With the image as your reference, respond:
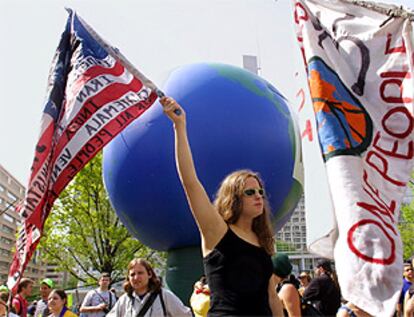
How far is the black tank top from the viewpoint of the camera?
227 cm

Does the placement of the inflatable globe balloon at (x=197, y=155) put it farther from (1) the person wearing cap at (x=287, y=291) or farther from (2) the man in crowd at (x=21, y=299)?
(1) the person wearing cap at (x=287, y=291)

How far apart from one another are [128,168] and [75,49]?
7.08 feet

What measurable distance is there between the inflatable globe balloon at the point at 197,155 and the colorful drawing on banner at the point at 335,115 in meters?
3.04

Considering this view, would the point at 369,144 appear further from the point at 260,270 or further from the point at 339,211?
the point at 260,270

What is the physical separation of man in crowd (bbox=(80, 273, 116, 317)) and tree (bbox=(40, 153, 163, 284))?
1106 centimetres

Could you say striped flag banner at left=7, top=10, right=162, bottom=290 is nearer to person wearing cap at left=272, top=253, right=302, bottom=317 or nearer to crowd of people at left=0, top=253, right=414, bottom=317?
crowd of people at left=0, top=253, right=414, bottom=317

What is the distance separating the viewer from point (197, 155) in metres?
6.25

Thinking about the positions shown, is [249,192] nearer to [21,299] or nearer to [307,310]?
[307,310]

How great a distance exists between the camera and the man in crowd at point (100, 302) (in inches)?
298

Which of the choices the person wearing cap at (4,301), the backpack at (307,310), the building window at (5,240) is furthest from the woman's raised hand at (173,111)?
the building window at (5,240)

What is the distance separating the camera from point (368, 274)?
2547mm

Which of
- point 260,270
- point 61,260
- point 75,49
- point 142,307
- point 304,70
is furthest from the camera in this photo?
point 61,260

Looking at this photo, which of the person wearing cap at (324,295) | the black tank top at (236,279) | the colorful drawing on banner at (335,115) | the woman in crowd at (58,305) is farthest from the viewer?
the woman in crowd at (58,305)

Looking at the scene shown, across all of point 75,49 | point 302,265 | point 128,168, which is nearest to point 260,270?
point 75,49
